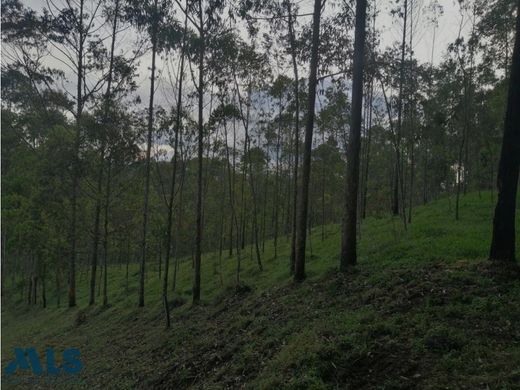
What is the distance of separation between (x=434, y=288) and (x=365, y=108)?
19.8m

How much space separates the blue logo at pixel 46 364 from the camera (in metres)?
12.2

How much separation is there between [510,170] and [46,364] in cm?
1390

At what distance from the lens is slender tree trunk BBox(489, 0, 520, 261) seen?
723cm

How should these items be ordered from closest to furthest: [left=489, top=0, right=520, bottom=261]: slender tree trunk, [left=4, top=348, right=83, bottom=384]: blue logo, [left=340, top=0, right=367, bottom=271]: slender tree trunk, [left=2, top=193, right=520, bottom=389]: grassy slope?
1. [left=2, top=193, right=520, bottom=389]: grassy slope
2. [left=489, top=0, right=520, bottom=261]: slender tree trunk
3. [left=340, top=0, right=367, bottom=271]: slender tree trunk
4. [left=4, top=348, right=83, bottom=384]: blue logo

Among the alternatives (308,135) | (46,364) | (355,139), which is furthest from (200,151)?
(46,364)

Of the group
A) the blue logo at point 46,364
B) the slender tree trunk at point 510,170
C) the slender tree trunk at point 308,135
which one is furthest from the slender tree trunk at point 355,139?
the blue logo at point 46,364

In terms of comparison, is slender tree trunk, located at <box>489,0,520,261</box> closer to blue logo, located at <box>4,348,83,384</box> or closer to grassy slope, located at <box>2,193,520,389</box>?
grassy slope, located at <box>2,193,520,389</box>

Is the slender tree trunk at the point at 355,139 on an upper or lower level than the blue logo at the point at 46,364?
upper

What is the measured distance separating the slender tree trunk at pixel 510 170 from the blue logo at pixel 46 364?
430 inches

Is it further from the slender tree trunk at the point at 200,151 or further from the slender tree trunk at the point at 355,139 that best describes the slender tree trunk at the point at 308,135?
the slender tree trunk at the point at 200,151

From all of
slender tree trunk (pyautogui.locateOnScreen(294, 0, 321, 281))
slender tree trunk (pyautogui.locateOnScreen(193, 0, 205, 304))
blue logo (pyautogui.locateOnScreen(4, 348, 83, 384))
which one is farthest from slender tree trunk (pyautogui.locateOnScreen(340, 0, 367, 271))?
blue logo (pyautogui.locateOnScreen(4, 348, 83, 384))

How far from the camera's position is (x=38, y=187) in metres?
21.6

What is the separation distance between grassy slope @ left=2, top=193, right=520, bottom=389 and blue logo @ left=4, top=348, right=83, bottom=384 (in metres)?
0.43

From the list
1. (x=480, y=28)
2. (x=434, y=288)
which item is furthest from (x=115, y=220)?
(x=480, y=28)
